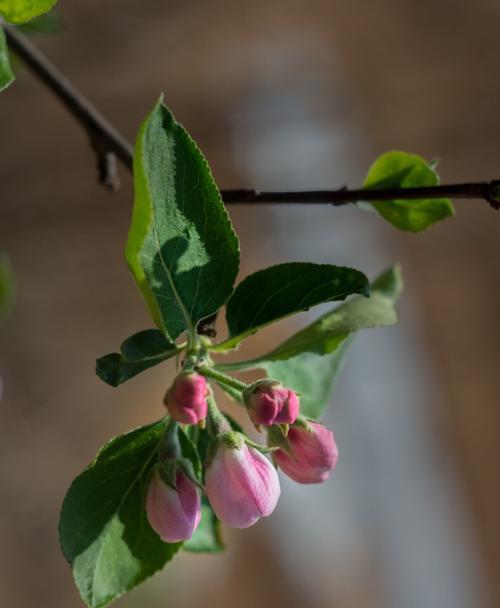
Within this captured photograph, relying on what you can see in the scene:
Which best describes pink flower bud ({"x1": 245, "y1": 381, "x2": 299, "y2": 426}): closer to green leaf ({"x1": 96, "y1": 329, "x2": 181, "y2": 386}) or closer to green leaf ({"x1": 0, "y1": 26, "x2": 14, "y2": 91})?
green leaf ({"x1": 96, "y1": 329, "x2": 181, "y2": 386})

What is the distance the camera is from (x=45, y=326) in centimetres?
182

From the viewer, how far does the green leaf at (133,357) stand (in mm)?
442

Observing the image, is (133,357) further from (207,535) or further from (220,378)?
(207,535)

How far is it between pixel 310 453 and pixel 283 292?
94mm

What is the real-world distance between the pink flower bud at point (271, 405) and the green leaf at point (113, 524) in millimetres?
79

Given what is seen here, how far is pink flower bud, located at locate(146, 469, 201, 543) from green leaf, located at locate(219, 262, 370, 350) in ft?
0.31

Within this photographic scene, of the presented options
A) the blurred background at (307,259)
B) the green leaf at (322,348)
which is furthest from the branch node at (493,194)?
the blurred background at (307,259)

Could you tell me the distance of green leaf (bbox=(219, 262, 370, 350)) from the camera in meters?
0.46

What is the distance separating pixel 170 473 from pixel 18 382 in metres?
1.40

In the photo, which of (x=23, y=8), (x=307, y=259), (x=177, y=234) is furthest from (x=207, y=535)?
(x=307, y=259)

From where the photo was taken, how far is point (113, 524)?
50cm

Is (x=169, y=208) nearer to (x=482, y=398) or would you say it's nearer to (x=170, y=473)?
(x=170, y=473)

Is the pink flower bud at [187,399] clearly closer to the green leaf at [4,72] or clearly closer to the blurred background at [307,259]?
the green leaf at [4,72]

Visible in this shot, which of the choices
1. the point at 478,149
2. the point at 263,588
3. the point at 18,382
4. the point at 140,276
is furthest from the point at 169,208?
the point at 478,149
